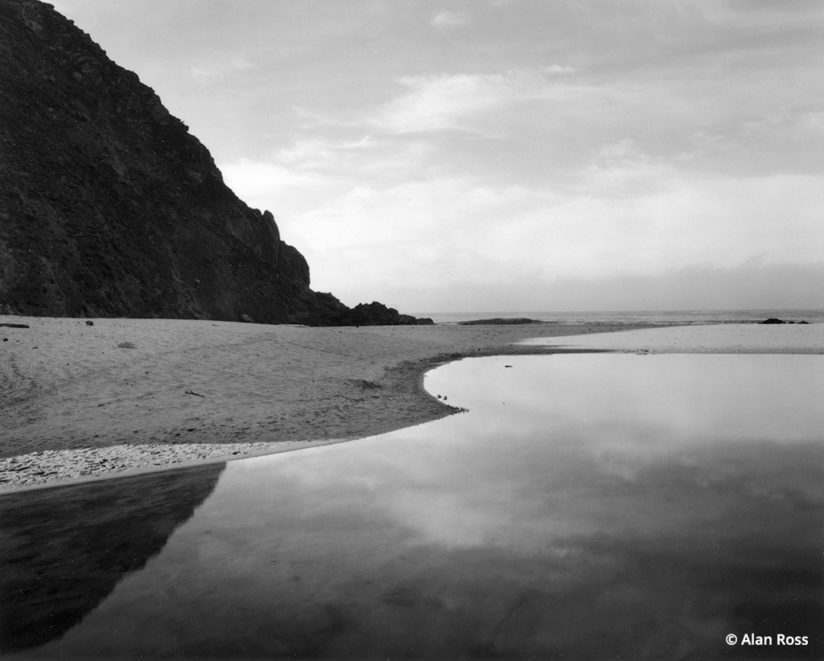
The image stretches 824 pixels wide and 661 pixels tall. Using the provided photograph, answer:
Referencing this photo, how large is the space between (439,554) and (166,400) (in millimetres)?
9917

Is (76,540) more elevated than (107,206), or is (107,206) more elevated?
(107,206)

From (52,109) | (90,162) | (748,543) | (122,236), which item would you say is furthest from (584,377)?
(52,109)

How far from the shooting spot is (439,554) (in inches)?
228

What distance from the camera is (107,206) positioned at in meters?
48.4

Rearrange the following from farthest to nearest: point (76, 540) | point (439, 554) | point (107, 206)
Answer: point (107, 206), point (76, 540), point (439, 554)

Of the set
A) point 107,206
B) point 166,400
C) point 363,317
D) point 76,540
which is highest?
point 107,206

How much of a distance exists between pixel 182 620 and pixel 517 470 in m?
5.41

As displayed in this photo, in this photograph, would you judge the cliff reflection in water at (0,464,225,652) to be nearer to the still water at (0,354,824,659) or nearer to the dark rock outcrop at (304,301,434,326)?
the still water at (0,354,824,659)

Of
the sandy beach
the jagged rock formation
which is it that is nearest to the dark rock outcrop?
the jagged rock formation

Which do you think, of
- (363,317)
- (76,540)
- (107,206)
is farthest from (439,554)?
(363,317)

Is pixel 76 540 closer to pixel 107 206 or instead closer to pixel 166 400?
pixel 166 400

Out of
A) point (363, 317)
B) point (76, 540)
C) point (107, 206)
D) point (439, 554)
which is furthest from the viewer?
point (363, 317)

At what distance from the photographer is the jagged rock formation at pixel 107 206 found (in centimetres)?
3800

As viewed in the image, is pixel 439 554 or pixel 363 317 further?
pixel 363 317
